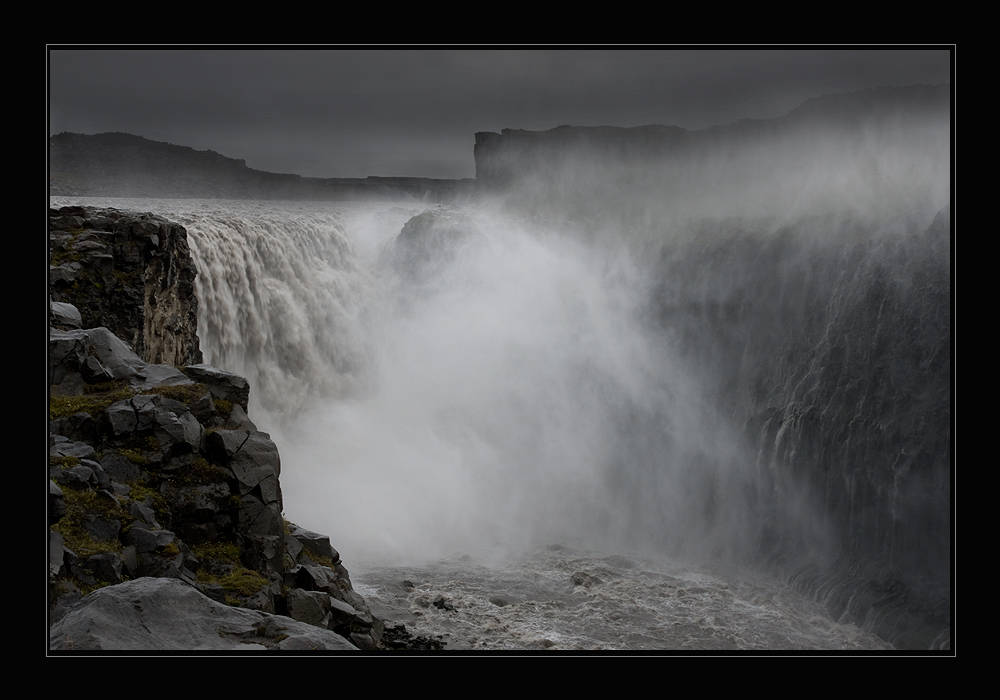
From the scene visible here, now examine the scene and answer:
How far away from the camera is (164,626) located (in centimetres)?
705

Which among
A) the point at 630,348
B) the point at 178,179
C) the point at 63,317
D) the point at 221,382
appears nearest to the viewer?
the point at 221,382

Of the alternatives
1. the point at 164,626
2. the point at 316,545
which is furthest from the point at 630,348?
the point at 164,626

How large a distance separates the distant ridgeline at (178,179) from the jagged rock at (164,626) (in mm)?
4639

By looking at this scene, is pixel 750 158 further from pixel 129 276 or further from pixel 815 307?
pixel 129 276

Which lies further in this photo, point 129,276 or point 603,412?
point 603,412

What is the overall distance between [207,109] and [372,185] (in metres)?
2.85

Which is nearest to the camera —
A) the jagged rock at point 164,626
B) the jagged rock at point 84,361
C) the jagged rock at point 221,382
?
the jagged rock at point 164,626

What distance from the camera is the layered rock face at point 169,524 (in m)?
7.17

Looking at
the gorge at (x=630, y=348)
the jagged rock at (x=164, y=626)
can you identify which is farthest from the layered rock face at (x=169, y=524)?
the gorge at (x=630, y=348)

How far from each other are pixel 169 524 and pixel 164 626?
1.95m

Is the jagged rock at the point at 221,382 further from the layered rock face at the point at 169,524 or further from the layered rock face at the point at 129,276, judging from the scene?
the layered rock face at the point at 129,276

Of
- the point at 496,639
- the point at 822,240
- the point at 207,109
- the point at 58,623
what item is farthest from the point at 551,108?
the point at 58,623

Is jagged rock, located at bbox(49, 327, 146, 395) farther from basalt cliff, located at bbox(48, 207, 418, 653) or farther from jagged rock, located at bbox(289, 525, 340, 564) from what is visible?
jagged rock, located at bbox(289, 525, 340, 564)

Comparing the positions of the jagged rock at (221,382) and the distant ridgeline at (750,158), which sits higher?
the distant ridgeline at (750,158)
